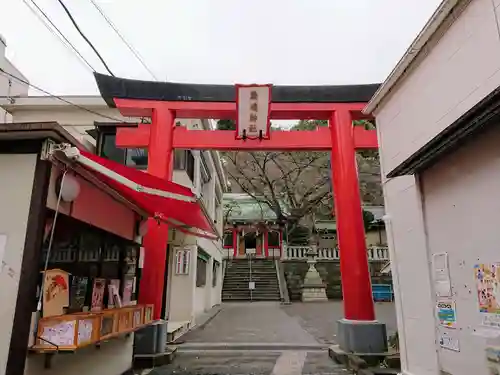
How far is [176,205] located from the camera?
5688 mm

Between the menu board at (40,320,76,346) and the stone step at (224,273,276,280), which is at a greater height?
the stone step at (224,273,276,280)

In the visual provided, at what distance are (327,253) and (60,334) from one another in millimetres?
24805

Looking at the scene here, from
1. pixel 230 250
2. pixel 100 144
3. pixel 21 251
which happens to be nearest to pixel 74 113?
pixel 100 144

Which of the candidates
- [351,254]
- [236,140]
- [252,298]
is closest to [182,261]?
[236,140]

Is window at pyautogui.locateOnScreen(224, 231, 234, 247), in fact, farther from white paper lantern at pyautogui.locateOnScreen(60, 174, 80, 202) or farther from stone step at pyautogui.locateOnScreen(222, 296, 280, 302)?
white paper lantern at pyautogui.locateOnScreen(60, 174, 80, 202)

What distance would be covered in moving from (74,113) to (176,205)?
10.8m

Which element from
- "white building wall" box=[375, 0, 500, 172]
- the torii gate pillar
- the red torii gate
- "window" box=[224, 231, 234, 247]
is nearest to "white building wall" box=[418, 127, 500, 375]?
Answer: "white building wall" box=[375, 0, 500, 172]

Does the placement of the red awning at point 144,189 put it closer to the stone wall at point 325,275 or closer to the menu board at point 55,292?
the menu board at point 55,292

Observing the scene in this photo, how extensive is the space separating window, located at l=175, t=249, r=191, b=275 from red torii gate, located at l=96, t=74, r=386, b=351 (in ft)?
15.0

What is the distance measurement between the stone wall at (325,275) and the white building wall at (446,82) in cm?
2083

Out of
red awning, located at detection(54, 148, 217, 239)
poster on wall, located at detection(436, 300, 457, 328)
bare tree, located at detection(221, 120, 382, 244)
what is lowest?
poster on wall, located at detection(436, 300, 457, 328)

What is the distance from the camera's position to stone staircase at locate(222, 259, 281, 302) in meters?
24.8

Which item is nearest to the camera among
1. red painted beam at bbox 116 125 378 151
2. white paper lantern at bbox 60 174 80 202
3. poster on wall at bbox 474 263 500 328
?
poster on wall at bbox 474 263 500 328

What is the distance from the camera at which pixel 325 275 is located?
25938mm
